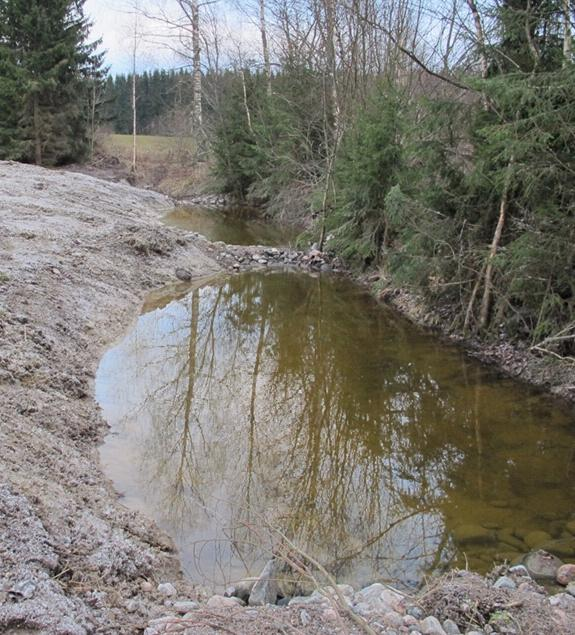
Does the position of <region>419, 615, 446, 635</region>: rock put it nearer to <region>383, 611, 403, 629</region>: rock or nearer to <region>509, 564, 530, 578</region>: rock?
<region>383, 611, 403, 629</region>: rock

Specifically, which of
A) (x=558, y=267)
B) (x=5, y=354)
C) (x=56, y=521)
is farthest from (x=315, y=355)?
(x=56, y=521)

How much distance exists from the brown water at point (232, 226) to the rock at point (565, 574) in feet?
46.9

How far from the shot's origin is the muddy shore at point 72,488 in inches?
114

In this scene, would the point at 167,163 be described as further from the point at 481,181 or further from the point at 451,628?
the point at 451,628

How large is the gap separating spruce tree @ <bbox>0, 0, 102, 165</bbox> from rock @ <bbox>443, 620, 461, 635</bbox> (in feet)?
100

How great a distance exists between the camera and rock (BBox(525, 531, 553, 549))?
4387mm

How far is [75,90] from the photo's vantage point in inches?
1213

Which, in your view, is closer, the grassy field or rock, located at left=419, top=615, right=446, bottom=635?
rock, located at left=419, top=615, right=446, bottom=635

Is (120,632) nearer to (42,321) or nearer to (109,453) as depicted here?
(109,453)

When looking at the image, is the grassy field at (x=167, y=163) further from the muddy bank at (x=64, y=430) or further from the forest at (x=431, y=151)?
the muddy bank at (x=64, y=430)

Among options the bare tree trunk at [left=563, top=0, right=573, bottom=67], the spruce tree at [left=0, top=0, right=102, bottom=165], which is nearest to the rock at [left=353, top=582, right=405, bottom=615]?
the bare tree trunk at [left=563, top=0, right=573, bottom=67]

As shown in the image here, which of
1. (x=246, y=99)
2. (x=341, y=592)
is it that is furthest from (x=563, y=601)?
(x=246, y=99)

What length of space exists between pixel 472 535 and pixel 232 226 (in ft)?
57.9

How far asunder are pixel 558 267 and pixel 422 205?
262 cm
